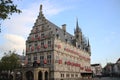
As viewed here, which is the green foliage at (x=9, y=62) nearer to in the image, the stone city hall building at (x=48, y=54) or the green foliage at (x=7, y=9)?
the stone city hall building at (x=48, y=54)

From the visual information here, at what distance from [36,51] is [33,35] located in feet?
17.2

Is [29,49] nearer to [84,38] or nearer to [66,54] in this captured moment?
[66,54]

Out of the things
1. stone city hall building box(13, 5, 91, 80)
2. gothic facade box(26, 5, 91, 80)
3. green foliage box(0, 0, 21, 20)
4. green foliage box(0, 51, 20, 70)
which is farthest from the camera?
green foliage box(0, 51, 20, 70)

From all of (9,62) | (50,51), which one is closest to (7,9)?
(50,51)

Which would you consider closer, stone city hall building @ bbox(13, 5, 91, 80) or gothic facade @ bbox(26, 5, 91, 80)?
stone city hall building @ bbox(13, 5, 91, 80)

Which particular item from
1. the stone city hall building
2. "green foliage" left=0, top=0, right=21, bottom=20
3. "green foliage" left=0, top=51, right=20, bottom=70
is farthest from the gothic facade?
"green foliage" left=0, top=0, right=21, bottom=20

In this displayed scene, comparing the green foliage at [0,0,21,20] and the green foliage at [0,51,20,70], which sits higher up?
the green foliage at [0,0,21,20]

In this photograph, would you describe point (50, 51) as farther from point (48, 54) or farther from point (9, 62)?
point (9, 62)

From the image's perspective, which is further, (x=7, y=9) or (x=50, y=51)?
(x=50, y=51)

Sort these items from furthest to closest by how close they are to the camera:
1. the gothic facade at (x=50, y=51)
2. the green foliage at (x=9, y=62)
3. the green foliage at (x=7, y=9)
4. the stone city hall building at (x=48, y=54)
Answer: the green foliage at (x=9, y=62) → the gothic facade at (x=50, y=51) → the stone city hall building at (x=48, y=54) → the green foliage at (x=7, y=9)

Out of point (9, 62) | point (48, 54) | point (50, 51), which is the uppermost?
point (50, 51)

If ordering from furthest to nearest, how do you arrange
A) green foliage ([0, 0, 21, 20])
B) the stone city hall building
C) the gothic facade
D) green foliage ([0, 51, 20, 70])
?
green foliage ([0, 51, 20, 70]) < the gothic facade < the stone city hall building < green foliage ([0, 0, 21, 20])

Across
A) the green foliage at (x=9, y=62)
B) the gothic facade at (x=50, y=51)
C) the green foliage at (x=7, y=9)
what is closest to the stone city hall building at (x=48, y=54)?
the gothic facade at (x=50, y=51)

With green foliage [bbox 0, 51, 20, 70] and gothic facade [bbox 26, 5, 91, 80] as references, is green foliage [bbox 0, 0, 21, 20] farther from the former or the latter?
green foliage [bbox 0, 51, 20, 70]
